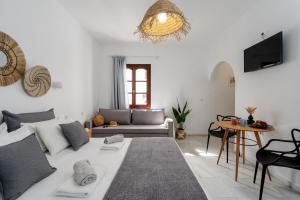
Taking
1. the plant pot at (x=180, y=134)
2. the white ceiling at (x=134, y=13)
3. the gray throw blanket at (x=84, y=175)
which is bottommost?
the plant pot at (x=180, y=134)

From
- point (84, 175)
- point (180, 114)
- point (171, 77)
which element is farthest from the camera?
point (171, 77)

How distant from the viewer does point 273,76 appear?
251 centimetres

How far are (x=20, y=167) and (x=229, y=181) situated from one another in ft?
8.07

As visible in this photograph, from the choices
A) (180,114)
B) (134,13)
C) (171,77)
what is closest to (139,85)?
(171,77)

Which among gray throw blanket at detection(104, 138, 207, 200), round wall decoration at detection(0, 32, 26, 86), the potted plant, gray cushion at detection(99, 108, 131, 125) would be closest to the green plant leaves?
the potted plant

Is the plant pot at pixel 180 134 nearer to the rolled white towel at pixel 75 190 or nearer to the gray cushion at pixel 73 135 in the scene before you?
the gray cushion at pixel 73 135

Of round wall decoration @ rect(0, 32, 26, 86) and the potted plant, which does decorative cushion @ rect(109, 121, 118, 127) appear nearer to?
the potted plant

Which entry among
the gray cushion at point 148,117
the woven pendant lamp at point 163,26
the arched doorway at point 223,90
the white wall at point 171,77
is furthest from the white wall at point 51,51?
the arched doorway at point 223,90

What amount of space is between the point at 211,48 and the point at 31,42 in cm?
427

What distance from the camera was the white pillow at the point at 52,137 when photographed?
1.84 m

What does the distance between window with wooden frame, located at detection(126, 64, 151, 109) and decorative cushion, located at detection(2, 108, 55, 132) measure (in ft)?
→ 9.56

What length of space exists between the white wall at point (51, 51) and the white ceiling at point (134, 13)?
0.97 ft

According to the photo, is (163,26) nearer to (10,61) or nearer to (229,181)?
(10,61)

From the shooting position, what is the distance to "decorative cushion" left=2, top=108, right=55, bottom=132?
173 centimetres
